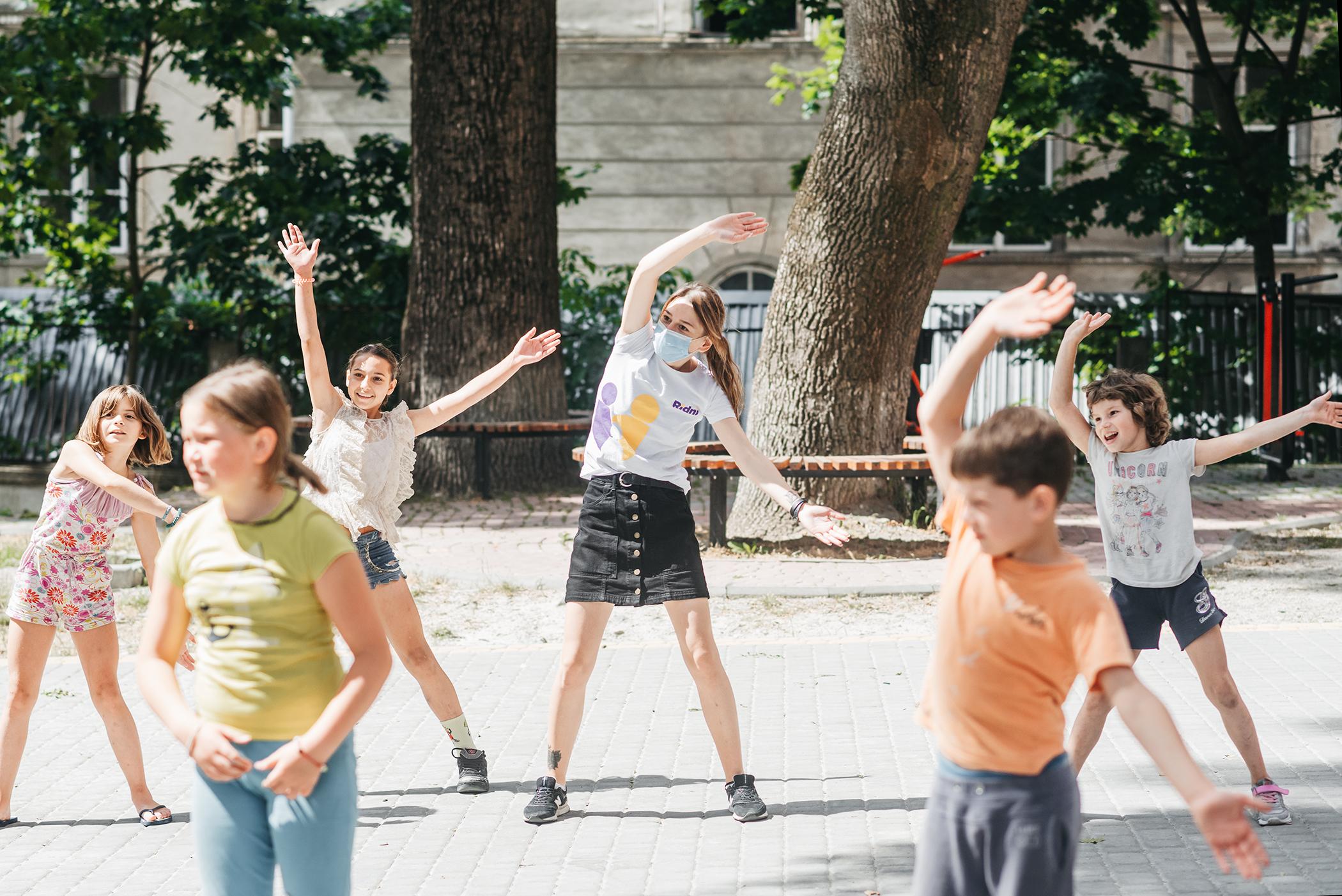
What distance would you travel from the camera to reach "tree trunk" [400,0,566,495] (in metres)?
13.9

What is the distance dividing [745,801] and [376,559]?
1.54 m

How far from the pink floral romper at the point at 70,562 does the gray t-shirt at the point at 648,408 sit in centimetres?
158

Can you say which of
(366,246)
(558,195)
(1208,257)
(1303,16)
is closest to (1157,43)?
(1208,257)

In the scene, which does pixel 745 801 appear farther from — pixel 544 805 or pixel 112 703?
pixel 112 703

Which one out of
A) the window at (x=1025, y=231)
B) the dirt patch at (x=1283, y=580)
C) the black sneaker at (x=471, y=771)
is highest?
the window at (x=1025, y=231)

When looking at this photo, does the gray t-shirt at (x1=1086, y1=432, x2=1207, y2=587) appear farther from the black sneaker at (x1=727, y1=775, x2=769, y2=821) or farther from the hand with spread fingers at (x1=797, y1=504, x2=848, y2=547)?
the black sneaker at (x1=727, y1=775, x2=769, y2=821)

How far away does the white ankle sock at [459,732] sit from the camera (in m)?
5.55

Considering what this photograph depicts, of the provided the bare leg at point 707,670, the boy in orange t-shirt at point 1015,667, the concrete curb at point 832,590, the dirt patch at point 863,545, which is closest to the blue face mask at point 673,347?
the bare leg at point 707,670

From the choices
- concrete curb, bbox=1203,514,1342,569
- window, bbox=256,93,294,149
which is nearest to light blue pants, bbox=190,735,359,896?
concrete curb, bbox=1203,514,1342,569

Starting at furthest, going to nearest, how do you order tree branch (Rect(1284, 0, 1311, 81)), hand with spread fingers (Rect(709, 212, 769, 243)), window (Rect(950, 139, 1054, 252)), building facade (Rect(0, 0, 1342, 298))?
1. building facade (Rect(0, 0, 1342, 298))
2. window (Rect(950, 139, 1054, 252))
3. tree branch (Rect(1284, 0, 1311, 81))
4. hand with spread fingers (Rect(709, 212, 769, 243))

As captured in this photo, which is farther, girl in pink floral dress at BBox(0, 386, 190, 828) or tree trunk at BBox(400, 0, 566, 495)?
tree trunk at BBox(400, 0, 566, 495)

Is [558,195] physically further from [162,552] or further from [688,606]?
[162,552]

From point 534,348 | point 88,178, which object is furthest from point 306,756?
point 88,178

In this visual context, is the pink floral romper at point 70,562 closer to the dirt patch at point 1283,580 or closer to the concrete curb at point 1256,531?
the dirt patch at point 1283,580
